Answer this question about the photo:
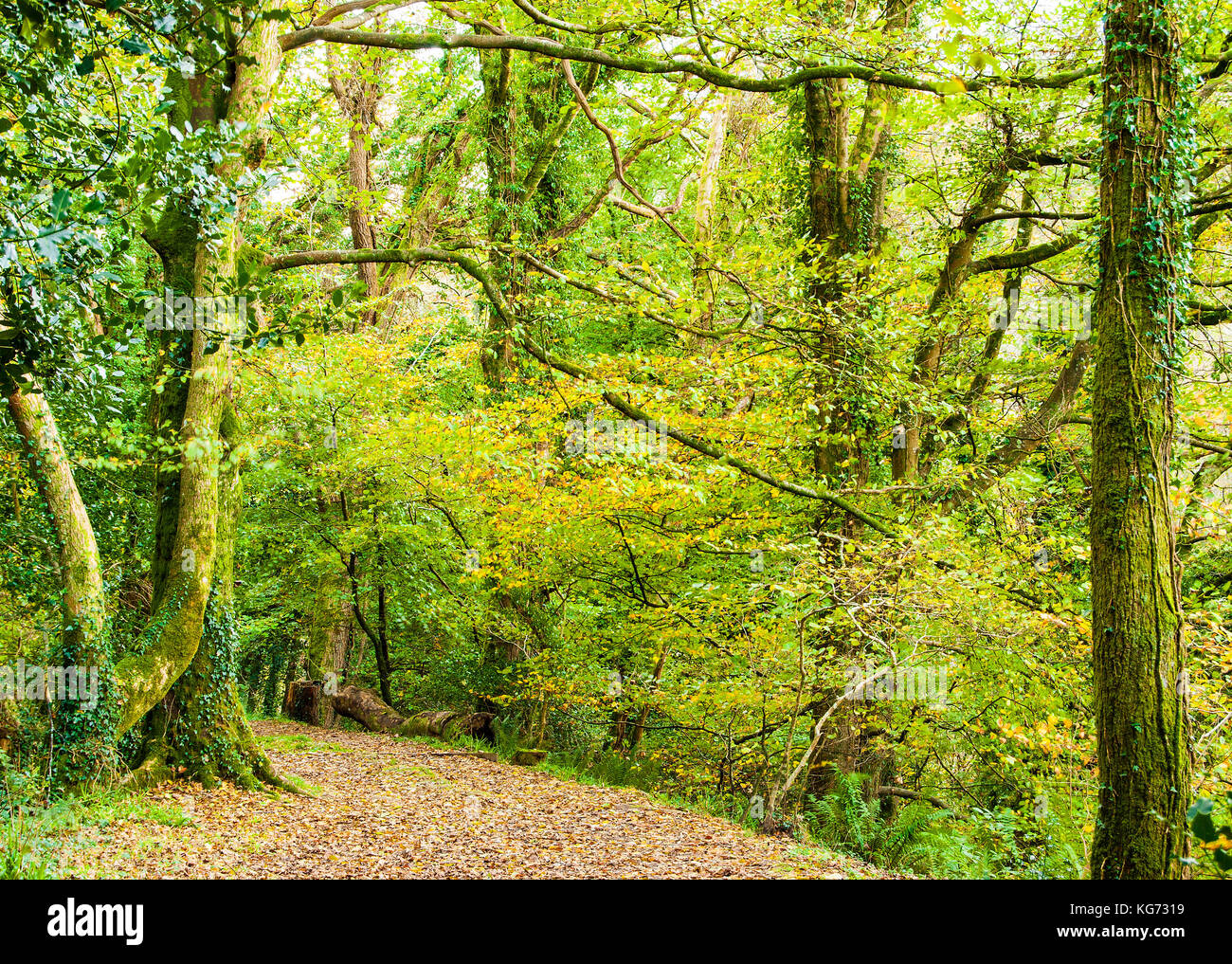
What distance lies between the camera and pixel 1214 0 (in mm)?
7637

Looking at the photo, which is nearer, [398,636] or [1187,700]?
[1187,700]

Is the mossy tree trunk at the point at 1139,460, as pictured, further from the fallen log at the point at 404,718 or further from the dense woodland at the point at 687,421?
the fallen log at the point at 404,718

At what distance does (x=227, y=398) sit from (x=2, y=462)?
2087mm

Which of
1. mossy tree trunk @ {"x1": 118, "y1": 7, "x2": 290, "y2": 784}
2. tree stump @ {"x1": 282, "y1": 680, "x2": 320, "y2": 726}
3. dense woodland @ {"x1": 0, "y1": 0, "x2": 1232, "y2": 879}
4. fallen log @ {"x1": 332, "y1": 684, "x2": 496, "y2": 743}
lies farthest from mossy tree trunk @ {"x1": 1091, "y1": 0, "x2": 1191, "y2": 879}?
tree stump @ {"x1": 282, "y1": 680, "x2": 320, "y2": 726}

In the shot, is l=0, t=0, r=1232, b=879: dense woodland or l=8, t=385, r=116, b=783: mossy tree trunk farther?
l=8, t=385, r=116, b=783: mossy tree trunk

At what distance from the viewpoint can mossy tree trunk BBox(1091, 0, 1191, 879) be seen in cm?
434

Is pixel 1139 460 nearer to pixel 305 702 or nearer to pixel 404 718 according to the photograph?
pixel 404 718

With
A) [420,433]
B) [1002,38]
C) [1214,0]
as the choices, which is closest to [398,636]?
[420,433]

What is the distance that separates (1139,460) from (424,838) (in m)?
5.57

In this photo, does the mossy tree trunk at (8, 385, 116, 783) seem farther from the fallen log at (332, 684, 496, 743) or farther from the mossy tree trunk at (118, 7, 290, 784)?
the fallen log at (332, 684, 496, 743)

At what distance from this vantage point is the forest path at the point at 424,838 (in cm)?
538

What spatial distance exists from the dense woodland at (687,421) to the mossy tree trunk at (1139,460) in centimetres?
2

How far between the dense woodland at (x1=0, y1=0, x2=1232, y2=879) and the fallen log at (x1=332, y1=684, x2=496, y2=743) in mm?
84
